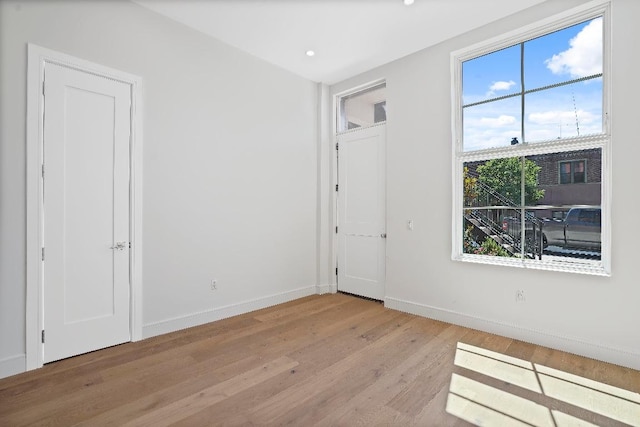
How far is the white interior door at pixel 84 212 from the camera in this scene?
2.62 meters

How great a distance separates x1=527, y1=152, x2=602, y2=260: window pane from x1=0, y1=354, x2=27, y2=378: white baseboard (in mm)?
4549

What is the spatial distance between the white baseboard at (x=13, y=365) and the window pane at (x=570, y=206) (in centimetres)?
455

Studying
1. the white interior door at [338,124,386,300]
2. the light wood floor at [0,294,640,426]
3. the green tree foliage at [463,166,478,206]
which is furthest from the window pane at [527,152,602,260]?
the white interior door at [338,124,386,300]

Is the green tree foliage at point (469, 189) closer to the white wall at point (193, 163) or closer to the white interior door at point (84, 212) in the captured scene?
the white wall at point (193, 163)

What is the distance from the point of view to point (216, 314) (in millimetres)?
3658

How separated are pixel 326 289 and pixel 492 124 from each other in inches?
123

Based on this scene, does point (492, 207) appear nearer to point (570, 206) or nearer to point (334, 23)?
point (570, 206)

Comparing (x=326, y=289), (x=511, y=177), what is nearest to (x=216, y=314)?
(x=326, y=289)

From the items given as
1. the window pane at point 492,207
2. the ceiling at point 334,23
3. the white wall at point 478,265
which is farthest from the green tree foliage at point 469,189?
the ceiling at point 334,23

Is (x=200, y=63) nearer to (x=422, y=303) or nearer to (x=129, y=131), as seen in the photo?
(x=129, y=131)

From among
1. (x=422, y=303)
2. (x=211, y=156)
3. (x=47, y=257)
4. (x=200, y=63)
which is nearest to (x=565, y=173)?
(x=422, y=303)

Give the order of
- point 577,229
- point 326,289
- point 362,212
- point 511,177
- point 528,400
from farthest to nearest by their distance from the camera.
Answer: point 326,289, point 362,212, point 511,177, point 577,229, point 528,400

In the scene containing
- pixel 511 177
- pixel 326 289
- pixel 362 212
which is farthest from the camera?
pixel 326 289

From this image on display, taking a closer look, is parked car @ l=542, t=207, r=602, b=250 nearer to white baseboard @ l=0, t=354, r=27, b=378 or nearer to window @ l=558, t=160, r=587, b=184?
window @ l=558, t=160, r=587, b=184
